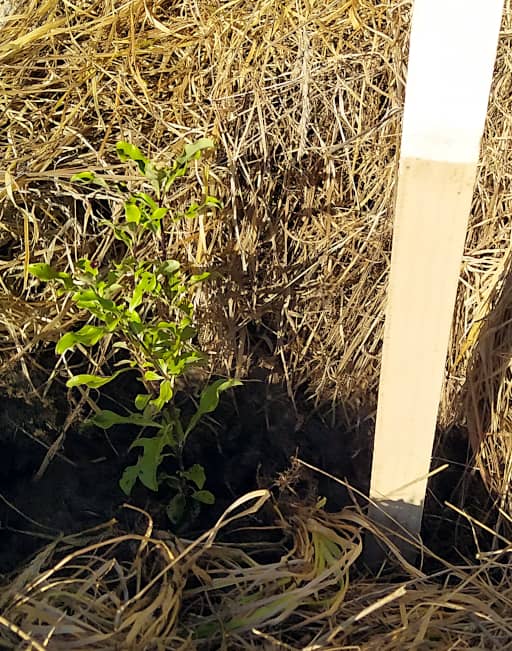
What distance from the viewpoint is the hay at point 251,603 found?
92cm

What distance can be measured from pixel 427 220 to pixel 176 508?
2.08ft

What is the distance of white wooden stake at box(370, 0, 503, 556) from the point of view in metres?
0.70

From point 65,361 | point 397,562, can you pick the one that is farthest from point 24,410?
point 397,562

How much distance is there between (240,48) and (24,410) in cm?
77

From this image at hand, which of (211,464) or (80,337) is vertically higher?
(80,337)

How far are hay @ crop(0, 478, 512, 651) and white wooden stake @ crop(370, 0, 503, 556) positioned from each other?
0.13 m

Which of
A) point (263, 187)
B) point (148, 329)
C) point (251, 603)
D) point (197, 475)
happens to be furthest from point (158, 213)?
point (251, 603)

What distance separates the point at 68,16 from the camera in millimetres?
1384

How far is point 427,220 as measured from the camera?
80 cm

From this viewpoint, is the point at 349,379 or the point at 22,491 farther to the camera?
the point at 349,379

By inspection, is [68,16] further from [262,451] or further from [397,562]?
[397,562]

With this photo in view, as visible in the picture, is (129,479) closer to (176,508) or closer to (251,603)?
(176,508)

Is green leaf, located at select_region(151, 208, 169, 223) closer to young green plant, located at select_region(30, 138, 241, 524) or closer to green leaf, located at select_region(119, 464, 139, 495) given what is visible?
young green plant, located at select_region(30, 138, 241, 524)

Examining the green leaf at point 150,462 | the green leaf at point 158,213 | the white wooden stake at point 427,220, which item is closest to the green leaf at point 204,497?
the green leaf at point 150,462
